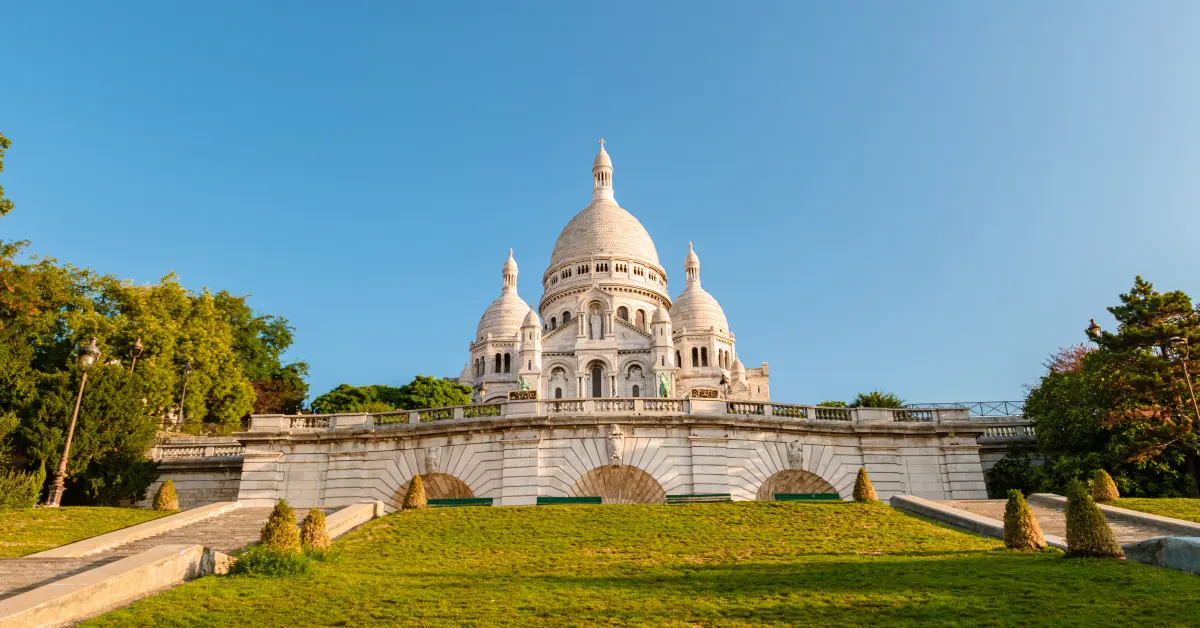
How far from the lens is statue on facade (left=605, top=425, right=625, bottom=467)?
2705 centimetres

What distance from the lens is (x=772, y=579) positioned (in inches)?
557

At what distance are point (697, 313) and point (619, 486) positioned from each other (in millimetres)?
66885

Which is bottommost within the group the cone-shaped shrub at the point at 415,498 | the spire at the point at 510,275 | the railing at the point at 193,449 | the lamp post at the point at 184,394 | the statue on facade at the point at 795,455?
the cone-shaped shrub at the point at 415,498

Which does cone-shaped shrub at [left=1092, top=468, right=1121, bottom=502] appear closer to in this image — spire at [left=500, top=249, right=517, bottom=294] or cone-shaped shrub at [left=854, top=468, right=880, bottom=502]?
cone-shaped shrub at [left=854, top=468, right=880, bottom=502]

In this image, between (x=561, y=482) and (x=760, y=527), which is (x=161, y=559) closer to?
(x=760, y=527)

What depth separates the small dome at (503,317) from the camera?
3600 inches

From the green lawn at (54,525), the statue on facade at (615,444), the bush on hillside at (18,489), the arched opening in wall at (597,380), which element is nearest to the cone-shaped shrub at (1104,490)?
the statue on facade at (615,444)

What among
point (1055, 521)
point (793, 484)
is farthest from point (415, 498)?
point (1055, 521)

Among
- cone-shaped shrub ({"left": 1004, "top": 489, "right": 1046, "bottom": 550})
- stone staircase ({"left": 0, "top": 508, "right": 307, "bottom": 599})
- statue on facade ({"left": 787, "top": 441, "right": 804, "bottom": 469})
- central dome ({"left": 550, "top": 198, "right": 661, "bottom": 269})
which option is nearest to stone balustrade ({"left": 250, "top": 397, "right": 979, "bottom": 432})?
statue on facade ({"left": 787, "top": 441, "right": 804, "bottom": 469})

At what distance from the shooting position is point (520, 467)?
27.0m

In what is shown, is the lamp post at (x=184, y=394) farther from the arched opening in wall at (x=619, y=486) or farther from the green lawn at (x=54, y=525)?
the arched opening in wall at (x=619, y=486)

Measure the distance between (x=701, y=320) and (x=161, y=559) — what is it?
81505 mm

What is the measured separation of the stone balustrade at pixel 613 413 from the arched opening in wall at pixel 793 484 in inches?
Result: 72.0

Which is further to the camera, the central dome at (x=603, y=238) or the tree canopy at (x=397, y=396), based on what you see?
the central dome at (x=603, y=238)
